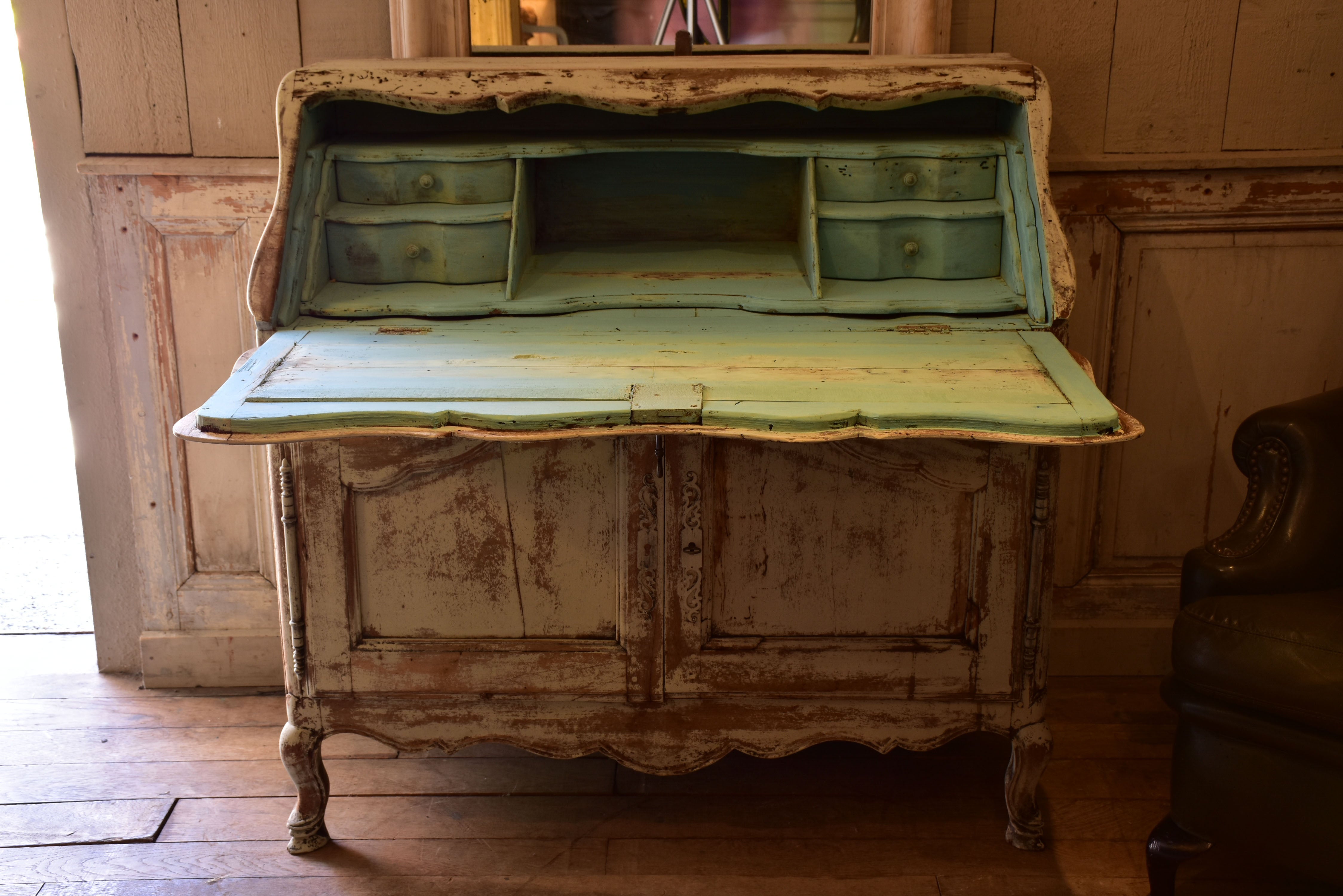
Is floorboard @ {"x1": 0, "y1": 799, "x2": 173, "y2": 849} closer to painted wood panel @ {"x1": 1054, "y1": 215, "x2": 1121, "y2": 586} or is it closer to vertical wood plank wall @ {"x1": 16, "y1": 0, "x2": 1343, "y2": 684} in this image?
vertical wood plank wall @ {"x1": 16, "y1": 0, "x2": 1343, "y2": 684}

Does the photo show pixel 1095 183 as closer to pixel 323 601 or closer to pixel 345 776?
pixel 323 601

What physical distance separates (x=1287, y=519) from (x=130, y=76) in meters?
2.45

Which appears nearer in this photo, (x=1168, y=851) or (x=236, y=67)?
(x=1168, y=851)

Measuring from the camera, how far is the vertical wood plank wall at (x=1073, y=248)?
234 cm

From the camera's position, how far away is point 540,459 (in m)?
1.91

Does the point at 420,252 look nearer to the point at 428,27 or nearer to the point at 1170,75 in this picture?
the point at 428,27

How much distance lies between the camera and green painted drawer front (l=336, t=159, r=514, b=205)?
1.99m

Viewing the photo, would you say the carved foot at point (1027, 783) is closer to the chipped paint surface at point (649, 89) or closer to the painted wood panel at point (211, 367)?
the chipped paint surface at point (649, 89)

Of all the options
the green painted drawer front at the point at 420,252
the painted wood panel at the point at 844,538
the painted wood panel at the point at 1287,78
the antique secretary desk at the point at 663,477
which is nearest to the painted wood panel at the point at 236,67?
the antique secretary desk at the point at 663,477

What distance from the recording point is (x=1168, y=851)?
186 centimetres

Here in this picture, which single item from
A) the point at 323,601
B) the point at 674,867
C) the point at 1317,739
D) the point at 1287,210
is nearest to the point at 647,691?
the point at 674,867

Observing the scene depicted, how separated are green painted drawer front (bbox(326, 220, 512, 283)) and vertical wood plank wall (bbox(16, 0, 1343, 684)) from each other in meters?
0.52

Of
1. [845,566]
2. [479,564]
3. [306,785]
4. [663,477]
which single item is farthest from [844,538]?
[306,785]

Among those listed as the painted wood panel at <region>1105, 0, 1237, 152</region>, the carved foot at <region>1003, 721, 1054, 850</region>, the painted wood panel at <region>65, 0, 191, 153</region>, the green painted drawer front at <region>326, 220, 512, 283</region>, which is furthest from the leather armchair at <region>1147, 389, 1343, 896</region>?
the painted wood panel at <region>65, 0, 191, 153</region>
